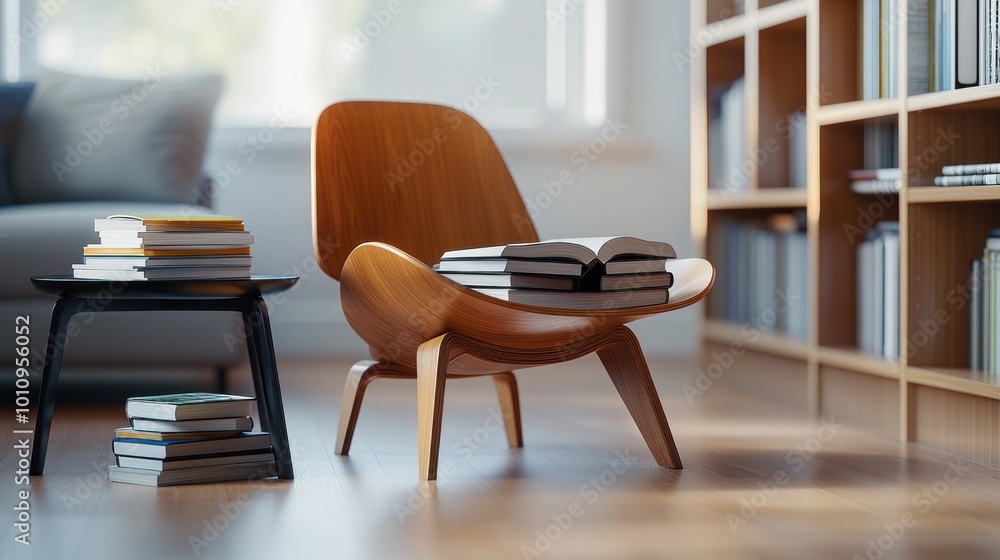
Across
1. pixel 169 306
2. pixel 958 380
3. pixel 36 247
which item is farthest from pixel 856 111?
pixel 36 247

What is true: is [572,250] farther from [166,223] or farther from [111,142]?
[111,142]

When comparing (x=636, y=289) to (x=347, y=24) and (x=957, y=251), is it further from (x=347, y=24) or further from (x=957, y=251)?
(x=347, y=24)

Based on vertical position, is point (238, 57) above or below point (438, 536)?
above

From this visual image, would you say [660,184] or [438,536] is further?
[660,184]

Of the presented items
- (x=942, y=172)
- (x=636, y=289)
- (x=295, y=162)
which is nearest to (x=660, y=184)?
(x=295, y=162)

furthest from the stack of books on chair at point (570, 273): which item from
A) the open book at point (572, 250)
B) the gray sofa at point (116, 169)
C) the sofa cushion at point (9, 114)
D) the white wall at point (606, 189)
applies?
the white wall at point (606, 189)

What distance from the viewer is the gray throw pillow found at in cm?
307

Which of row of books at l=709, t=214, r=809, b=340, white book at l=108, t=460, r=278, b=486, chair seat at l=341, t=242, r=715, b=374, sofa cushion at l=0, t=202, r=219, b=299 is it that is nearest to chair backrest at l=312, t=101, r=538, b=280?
chair seat at l=341, t=242, r=715, b=374

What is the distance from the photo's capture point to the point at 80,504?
1.68 m

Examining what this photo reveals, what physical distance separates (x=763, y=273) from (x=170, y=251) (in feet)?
6.00

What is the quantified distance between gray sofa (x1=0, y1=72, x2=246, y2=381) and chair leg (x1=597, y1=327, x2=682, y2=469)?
1.17 m

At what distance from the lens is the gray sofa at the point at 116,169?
8.83 ft

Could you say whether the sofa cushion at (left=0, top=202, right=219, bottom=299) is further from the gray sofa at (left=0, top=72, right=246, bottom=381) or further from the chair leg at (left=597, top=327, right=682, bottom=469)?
the chair leg at (left=597, top=327, right=682, bottom=469)

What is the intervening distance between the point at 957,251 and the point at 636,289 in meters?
0.82
